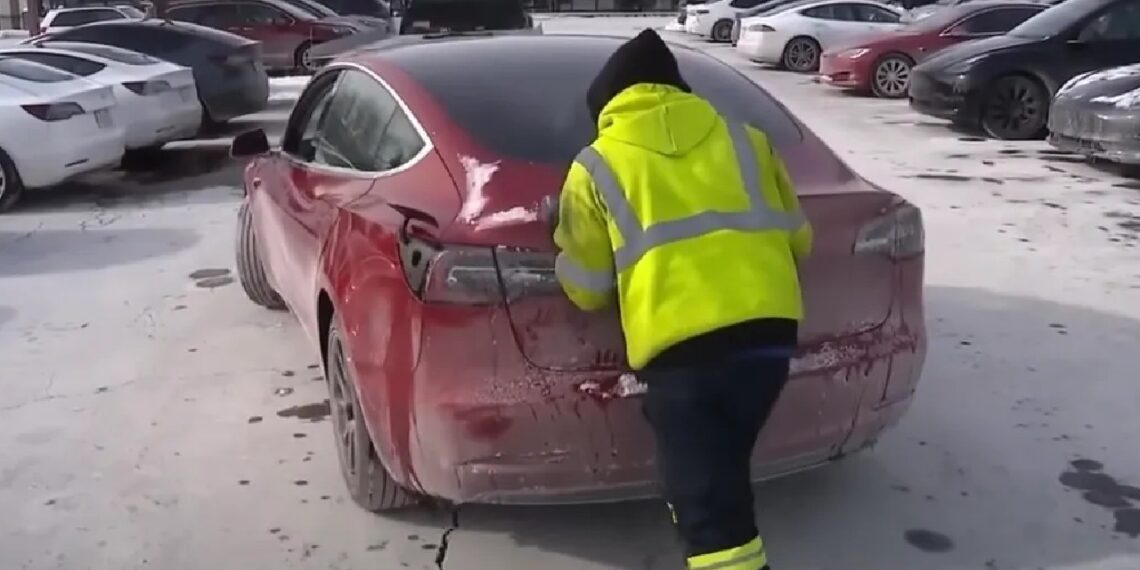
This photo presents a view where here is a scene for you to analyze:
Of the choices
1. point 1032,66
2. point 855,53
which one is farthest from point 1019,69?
point 855,53

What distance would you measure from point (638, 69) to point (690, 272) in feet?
1.81

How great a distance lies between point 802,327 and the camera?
3.98 meters

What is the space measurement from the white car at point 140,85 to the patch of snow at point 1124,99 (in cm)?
826

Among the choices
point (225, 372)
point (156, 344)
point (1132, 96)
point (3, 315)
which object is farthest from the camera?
point (1132, 96)

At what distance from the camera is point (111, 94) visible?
1148cm

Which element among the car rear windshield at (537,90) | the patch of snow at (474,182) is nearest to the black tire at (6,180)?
the car rear windshield at (537,90)

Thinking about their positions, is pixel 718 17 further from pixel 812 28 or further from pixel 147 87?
pixel 147 87

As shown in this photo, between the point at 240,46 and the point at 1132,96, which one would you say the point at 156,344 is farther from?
the point at 240,46

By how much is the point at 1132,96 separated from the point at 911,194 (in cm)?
196

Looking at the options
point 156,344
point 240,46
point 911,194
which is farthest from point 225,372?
point 240,46

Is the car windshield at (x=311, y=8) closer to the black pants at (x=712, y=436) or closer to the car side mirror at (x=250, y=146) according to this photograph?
the car side mirror at (x=250, y=146)

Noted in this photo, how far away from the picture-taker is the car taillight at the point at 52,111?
10.6 m

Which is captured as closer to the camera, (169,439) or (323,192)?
(323,192)

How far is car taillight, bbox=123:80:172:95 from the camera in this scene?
40.3 feet
